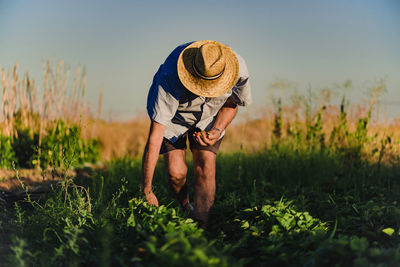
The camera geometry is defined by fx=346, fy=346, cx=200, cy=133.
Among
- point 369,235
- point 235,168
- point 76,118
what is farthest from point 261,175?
point 76,118

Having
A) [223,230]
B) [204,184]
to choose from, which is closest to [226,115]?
[204,184]

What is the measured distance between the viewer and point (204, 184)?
11.0ft

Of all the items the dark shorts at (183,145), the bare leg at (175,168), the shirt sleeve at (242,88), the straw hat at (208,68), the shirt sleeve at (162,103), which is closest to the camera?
the straw hat at (208,68)

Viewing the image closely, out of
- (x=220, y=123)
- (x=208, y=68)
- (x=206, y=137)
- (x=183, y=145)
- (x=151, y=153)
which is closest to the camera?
(x=208, y=68)

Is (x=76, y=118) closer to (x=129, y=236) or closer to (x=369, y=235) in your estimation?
(x=129, y=236)

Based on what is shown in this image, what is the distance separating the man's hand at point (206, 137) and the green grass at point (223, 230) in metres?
0.66

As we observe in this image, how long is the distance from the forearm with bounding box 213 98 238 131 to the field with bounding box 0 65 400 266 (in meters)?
0.80

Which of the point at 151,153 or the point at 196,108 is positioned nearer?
the point at 151,153

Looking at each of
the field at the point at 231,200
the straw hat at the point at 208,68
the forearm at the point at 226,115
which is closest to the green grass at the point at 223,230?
the field at the point at 231,200

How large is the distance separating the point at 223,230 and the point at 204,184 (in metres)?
0.53

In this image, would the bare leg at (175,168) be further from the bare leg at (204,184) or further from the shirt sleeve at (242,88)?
the shirt sleeve at (242,88)

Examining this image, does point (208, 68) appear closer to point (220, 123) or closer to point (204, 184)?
point (220, 123)

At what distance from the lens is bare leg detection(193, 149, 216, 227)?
3.34 metres

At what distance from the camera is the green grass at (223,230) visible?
1.92 meters
